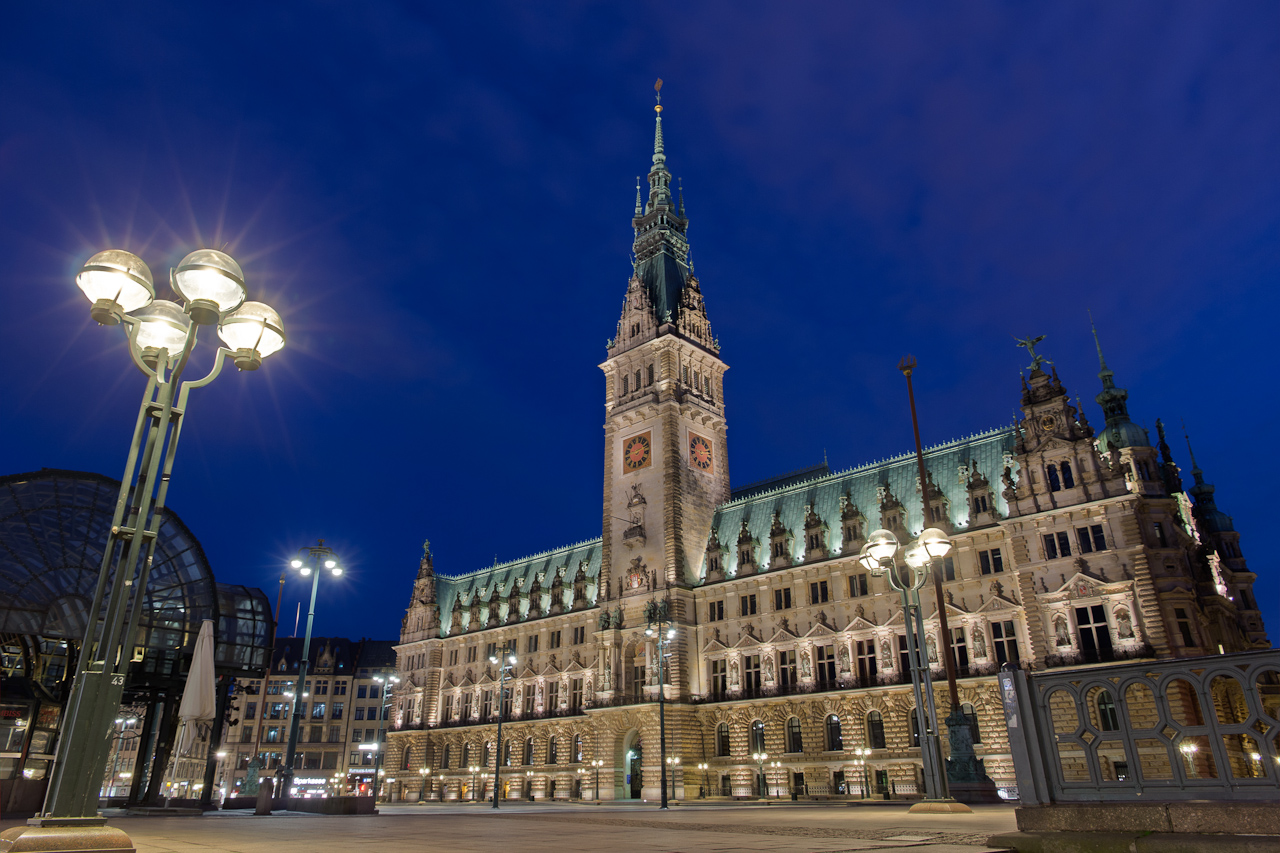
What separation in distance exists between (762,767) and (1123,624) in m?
26.7

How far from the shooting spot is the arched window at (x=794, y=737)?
186ft

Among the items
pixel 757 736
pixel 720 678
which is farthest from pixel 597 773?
pixel 757 736

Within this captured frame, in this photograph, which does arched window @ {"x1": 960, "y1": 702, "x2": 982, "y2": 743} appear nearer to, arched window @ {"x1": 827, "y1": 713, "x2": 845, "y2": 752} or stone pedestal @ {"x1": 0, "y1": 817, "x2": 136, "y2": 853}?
arched window @ {"x1": 827, "y1": 713, "x2": 845, "y2": 752}

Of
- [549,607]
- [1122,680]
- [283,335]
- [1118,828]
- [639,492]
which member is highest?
[639,492]

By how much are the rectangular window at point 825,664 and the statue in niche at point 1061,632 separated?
15.5 meters

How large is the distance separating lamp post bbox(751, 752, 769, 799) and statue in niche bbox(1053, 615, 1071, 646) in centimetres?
2225

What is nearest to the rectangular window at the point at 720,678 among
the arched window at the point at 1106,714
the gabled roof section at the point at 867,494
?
the gabled roof section at the point at 867,494

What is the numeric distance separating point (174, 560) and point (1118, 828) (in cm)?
3535

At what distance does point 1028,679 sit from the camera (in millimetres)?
9055

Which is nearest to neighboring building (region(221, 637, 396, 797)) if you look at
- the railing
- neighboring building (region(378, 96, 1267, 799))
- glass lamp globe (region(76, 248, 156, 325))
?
neighboring building (region(378, 96, 1267, 799))

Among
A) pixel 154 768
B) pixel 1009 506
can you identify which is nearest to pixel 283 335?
pixel 154 768

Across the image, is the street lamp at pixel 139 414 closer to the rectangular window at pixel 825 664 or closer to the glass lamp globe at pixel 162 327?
the glass lamp globe at pixel 162 327

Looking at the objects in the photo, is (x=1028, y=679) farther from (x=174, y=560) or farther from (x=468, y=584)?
(x=468, y=584)

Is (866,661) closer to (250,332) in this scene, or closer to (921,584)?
(921,584)
